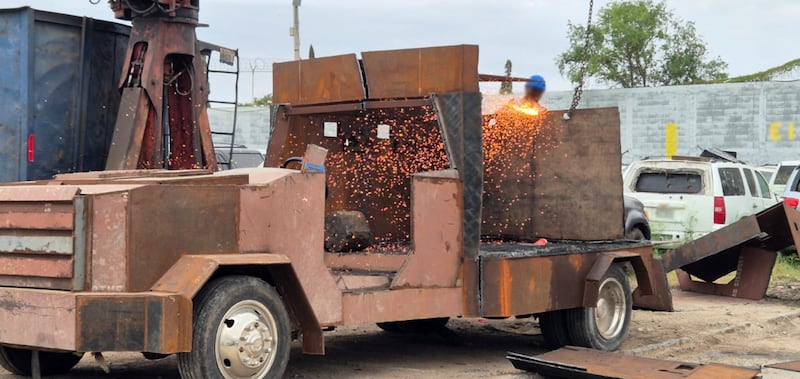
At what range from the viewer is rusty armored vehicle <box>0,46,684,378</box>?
6.45 metres

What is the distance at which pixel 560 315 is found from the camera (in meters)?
9.69

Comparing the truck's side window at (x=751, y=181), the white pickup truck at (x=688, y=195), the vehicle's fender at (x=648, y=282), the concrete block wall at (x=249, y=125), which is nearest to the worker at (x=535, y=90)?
the vehicle's fender at (x=648, y=282)

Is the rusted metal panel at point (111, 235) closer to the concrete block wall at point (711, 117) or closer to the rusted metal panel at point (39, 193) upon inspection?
the rusted metal panel at point (39, 193)

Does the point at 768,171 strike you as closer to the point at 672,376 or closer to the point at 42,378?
the point at 672,376

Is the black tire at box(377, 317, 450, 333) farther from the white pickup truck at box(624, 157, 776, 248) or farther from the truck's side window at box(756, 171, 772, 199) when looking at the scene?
the truck's side window at box(756, 171, 772, 199)

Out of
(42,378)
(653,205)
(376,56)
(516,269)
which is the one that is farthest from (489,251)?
(653,205)

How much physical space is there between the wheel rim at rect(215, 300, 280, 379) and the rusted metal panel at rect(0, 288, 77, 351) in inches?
34.0

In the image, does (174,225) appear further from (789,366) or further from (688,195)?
(688,195)

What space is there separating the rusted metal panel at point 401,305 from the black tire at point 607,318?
1.59 m

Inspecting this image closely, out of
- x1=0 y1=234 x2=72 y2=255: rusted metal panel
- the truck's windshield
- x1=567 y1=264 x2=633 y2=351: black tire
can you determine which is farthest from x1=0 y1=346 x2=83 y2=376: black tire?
the truck's windshield

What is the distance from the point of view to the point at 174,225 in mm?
6621

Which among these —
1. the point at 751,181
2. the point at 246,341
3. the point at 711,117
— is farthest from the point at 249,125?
the point at 246,341

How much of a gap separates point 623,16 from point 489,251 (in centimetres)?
3644

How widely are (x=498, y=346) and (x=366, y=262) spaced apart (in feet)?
7.14
